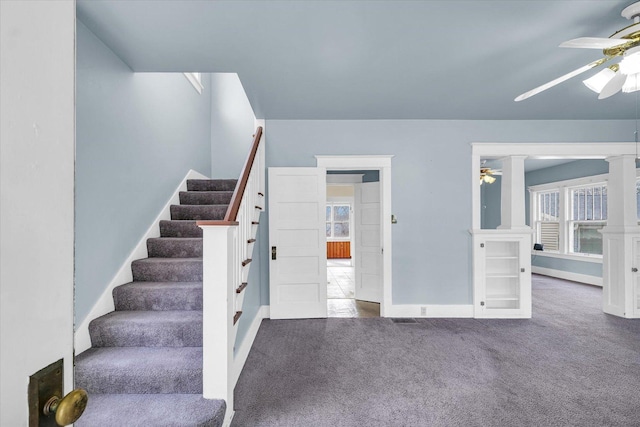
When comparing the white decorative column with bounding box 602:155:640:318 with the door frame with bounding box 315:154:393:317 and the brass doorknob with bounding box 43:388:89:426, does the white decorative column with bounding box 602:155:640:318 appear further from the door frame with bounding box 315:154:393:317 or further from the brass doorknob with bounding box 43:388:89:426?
the brass doorknob with bounding box 43:388:89:426

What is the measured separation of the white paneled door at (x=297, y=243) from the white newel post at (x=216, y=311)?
2173mm

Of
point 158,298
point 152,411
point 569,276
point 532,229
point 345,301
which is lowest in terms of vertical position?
point 345,301

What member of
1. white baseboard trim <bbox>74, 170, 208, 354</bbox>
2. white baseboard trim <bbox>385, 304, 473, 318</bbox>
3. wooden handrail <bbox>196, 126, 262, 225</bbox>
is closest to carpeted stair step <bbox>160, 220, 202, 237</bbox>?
white baseboard trim <bbox>74, 170, 208, 354</bbox>

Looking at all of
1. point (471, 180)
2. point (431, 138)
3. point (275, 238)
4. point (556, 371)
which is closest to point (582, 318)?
point (556, 371)

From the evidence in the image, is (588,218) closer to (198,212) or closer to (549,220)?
(549,220)

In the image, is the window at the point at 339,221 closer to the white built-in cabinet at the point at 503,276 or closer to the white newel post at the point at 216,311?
the white built-in cabinet at the point at 503,276

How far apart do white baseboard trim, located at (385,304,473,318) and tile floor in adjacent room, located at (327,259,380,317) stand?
31 cm

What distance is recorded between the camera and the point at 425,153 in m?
4.25

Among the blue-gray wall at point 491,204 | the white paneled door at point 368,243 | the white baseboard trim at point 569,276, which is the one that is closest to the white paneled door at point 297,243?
the white paneled door at point 368,243

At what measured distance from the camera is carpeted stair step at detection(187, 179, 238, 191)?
407cm

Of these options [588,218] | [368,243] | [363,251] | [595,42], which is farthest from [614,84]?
[588,218]

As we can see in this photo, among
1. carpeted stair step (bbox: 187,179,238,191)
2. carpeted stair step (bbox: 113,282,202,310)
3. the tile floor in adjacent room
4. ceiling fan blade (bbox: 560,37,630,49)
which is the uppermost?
ceiling fan blade (bbox: 560,37,630,49)

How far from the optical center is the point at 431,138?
425cm

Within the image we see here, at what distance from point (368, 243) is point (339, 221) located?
5.97 metres
